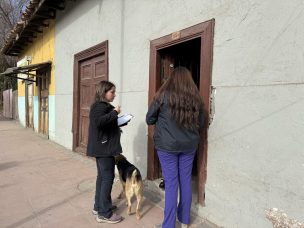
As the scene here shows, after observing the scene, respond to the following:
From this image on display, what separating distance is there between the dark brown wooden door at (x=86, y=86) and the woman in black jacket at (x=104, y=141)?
3.35 m

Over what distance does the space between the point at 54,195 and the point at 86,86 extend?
11.8 ft

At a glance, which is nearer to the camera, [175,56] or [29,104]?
[175,56]

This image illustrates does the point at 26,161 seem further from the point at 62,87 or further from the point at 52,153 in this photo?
the point at 62,87

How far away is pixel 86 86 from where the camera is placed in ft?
26.4

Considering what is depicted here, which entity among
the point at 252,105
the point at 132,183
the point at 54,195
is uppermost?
the point at 252,105

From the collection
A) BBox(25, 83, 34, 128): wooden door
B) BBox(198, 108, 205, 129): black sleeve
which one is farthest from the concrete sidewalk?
BBox(25, 83, 34, 128): wooden door

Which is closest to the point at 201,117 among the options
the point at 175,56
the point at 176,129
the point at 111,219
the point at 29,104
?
the point at 176,129

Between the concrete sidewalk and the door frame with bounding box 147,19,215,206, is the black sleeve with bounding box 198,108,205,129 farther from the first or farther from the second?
the concrete sidewalk

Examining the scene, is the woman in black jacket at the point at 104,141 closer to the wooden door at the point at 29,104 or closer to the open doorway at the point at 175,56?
the open doorway at the point at 175,56

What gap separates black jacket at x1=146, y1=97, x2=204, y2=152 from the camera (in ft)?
11.1

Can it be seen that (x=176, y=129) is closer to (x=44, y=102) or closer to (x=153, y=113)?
(x=153, y=113)

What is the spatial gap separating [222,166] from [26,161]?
17.7ft

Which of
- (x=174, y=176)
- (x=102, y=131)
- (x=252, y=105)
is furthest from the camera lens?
(x=102, y=131)

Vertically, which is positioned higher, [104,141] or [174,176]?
[104,141]
